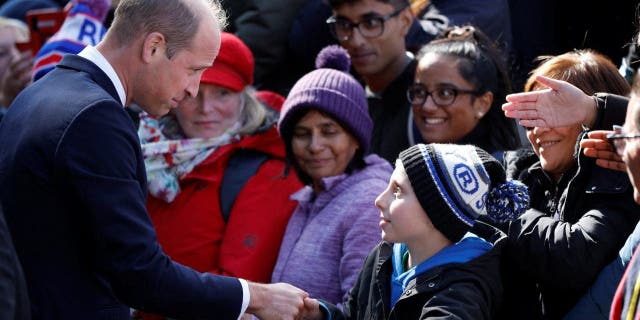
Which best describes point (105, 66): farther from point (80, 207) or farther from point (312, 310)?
point (312, 310)

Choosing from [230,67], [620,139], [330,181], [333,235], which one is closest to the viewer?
[620,139]

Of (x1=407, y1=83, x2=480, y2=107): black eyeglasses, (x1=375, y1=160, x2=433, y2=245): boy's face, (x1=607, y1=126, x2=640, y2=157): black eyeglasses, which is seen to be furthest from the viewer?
(x1=407, y1=83, x2=480, y2=107): black eyeglasses

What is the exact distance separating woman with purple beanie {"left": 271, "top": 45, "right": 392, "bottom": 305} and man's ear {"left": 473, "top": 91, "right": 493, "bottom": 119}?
0.51 meters

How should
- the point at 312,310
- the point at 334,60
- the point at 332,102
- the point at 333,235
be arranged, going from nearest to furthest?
the point at 312,310, the point at 333,235, the point at 332,102, the point at 334,60

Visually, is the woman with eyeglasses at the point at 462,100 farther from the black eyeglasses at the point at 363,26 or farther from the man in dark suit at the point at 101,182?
the man in dark suit at the point at 101,182

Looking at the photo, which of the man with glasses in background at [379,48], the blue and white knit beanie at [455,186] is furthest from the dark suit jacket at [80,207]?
the man with glasses in background at [379,48]

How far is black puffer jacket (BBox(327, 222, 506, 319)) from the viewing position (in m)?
2.90

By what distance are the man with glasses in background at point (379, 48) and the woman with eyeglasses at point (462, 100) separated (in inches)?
13.1

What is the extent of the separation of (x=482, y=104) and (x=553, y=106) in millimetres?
1196

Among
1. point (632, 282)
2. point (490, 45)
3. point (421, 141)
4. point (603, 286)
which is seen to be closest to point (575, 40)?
point (490, 45)

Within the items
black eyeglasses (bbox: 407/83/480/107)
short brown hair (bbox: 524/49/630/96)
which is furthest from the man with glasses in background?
short brown hair (bbox: 524/49/630/96)

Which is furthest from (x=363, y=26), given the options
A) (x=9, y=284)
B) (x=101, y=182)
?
(x=9, y=284)

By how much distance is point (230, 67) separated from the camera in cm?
460

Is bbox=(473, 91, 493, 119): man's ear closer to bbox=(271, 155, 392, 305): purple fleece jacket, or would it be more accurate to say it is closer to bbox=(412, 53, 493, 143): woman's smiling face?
bbox=(412, 53, 493, 143): woman's smiling face
